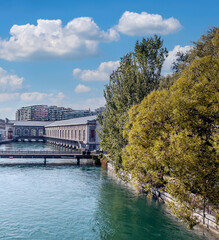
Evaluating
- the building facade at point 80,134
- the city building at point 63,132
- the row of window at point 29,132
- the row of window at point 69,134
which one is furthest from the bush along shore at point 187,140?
the row of window at point 29,132

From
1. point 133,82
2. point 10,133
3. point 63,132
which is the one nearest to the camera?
point 133,82

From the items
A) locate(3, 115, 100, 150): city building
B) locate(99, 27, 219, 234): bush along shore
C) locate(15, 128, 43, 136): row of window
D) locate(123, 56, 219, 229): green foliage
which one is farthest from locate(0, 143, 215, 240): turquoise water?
locate(15, 128, 43, 136): row of window

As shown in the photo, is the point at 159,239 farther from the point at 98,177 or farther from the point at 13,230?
the point at 98,177

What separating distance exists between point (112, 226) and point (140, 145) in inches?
252

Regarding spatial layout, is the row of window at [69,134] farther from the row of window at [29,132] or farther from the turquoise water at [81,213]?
the turquoise water at [81,213]

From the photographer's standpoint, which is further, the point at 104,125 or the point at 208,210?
the point at 104,125

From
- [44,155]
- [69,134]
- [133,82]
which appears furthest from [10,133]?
[133,82]

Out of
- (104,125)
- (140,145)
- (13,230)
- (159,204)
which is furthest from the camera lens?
(104,125)

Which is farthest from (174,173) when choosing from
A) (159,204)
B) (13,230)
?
(13,230)

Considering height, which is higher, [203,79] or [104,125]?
[203,79]

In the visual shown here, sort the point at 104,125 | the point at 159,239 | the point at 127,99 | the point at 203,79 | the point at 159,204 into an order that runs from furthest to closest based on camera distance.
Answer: the point at 104,125
the point at 127,99
the point at 159,204
the point at 159,239
the point at 203,79

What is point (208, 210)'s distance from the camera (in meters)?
19.0

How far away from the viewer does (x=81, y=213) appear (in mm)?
23125

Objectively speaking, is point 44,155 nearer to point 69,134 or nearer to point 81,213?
point 81,213
